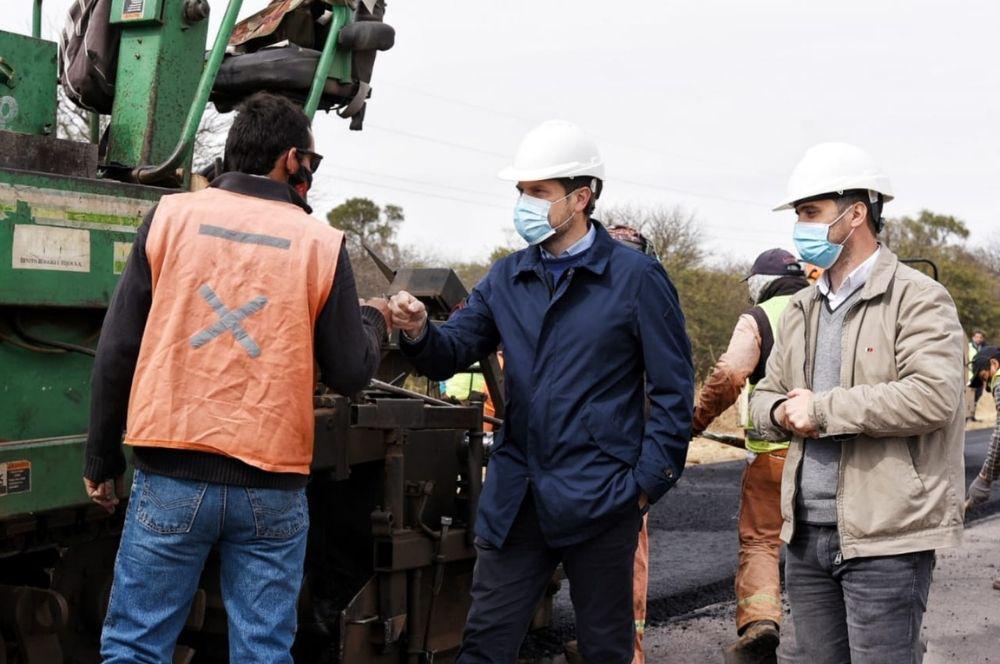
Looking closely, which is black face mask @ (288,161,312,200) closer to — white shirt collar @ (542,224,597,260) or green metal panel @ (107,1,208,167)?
white shirt collar @ (542,224,597,260)

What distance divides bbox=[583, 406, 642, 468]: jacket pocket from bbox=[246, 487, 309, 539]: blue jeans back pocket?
93cm

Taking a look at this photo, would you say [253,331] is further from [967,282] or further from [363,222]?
[363,222]

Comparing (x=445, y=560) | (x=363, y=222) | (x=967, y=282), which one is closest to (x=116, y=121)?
(x=445, y=560)

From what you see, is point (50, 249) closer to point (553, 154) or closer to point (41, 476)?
point (41, 476)

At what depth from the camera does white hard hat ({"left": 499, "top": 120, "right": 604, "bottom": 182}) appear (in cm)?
386

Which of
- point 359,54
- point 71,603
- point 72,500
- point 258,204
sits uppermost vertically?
point 359,54

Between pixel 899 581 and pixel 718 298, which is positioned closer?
pixel 899 581

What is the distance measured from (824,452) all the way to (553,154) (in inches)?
48.5

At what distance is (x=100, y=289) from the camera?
3.75 m

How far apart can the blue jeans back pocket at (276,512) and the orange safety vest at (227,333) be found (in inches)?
2.7

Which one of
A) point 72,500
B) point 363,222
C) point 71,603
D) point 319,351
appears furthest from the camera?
A: point 363,222

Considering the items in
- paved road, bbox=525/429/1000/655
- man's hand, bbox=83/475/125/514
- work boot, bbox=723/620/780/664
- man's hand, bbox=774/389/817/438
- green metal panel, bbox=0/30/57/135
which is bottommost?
paved road, bbox=525/429/1000/655

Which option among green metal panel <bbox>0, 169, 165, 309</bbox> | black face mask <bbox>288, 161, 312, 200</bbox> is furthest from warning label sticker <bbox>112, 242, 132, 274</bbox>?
black face mask <bbox>288, 161, 312, 200</bbox>

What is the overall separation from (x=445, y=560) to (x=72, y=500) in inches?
61.0
